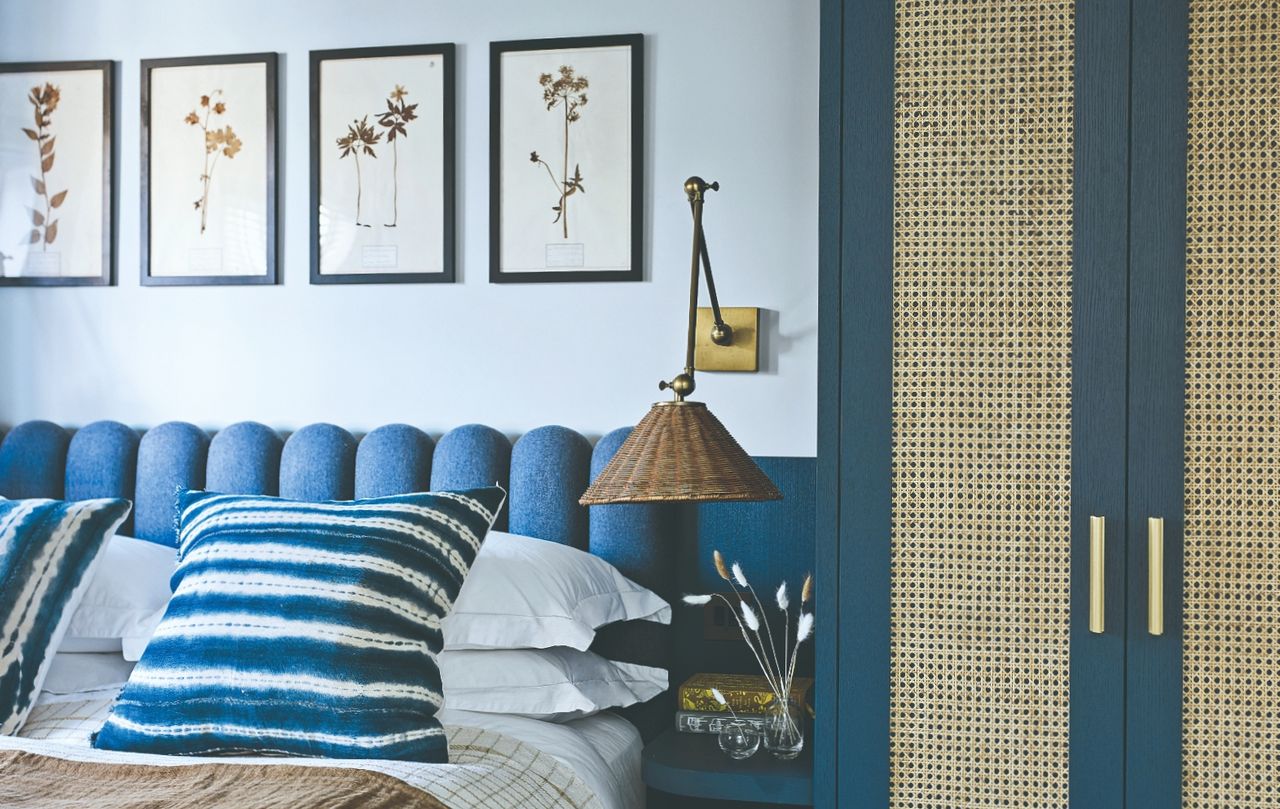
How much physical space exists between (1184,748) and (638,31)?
167cm

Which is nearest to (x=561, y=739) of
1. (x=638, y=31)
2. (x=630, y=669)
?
(x=630, y=669)

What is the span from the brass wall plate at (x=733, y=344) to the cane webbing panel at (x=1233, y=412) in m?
0.87

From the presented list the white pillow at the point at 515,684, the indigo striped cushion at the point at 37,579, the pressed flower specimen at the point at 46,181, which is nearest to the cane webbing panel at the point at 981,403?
the white pillow at the point at 515,684

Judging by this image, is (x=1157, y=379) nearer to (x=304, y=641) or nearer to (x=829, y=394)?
(x=829, y=394)

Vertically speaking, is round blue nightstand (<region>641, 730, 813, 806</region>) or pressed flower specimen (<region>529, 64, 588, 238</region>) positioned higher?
pressed flower specimen (<region>529, 64, 588, 238</region>)

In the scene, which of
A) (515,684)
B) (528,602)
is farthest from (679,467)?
(515,684)

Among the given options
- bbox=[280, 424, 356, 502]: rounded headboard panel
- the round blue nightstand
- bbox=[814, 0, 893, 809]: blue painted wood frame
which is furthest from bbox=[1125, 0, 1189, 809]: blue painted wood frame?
bbox=[280, 424, 356, 502]: rounded headboard panel

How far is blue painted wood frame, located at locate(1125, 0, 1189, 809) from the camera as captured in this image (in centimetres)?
158

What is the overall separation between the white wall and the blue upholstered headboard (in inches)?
4.7

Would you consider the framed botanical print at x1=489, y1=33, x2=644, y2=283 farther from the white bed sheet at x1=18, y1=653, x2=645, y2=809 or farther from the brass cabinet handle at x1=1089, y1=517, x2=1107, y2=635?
the brass cabinet handle at x1=1089, y1=517, x2=1107, y2=635

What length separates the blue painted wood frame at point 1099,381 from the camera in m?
1.59

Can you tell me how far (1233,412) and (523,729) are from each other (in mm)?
1194

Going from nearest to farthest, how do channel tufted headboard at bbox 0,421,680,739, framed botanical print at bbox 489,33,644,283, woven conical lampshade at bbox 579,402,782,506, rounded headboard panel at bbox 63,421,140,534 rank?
woven conical lampshade at bbox 579,402,782,506, channel tufted headboard at bbox 0,421,680,739, framed botanical print at bbox 489,33,644,283, rounded headboard panel at bbox 63,421,140,534

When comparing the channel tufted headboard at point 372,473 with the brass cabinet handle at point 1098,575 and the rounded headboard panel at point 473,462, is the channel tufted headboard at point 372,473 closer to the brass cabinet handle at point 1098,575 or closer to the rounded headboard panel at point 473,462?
the rounded headboard panel at point 473,462
